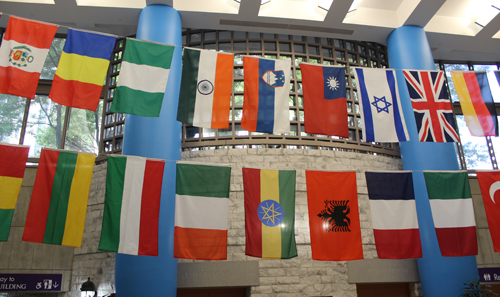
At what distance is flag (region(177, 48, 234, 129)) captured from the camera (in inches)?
273

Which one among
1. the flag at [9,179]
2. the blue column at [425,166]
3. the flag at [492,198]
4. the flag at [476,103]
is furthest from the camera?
the blue column at [425,166]

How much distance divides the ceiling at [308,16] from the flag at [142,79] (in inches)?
112

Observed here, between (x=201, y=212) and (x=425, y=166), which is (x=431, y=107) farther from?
(x=201, y=212)

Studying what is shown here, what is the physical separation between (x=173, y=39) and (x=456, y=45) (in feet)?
28.5

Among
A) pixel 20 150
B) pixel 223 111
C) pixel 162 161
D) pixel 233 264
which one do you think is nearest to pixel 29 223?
pixel 20 150

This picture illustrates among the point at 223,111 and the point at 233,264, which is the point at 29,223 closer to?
the point at 223,111

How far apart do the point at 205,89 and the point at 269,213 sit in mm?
2691

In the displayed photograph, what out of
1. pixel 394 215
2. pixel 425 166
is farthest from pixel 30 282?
pixel 425 166

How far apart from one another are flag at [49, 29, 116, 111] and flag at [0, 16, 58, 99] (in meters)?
0.39

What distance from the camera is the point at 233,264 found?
27.6 feet

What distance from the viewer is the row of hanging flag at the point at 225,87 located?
21.4 feet

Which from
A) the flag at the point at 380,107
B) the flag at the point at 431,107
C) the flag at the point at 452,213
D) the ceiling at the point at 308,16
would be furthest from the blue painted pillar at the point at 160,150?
the flag at the point at 452,213

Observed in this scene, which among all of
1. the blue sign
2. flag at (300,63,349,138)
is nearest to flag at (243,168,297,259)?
flag at (300,63,349,138)

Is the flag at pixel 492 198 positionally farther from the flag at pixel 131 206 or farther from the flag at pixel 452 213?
the flag at pixel 131 206
